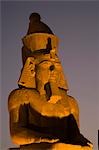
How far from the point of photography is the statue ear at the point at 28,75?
6.38 metres

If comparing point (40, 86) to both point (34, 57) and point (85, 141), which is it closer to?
point (34, 57)

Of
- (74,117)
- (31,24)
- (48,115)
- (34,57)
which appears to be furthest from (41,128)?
(31,24)

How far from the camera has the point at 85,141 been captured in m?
5.95

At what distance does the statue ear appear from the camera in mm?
6383

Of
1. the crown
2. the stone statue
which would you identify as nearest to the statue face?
the stone statue

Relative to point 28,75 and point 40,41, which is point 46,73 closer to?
point 28,75

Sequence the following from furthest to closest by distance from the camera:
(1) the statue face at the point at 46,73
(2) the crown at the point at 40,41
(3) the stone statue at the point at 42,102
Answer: (2) the crown at the point at 40,41, (1) the statue face at the point at 46,73, (3) the stone statue at the point at 42,102

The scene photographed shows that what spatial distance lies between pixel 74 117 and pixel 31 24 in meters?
1.85

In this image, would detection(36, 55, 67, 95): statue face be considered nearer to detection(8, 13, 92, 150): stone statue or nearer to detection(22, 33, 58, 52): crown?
detection(8, 13, 92, 150): stone statue

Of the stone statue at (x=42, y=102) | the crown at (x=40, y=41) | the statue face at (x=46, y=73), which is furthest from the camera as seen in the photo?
the crown at (x=40, y=41)

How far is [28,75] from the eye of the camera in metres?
6.41

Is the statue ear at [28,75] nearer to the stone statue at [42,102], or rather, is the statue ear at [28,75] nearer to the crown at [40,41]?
the stone statue at [42,102]

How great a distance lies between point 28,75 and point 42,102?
546 millimetres

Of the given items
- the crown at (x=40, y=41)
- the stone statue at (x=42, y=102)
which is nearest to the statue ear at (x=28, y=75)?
the stone statue at (x=42, y=102)
